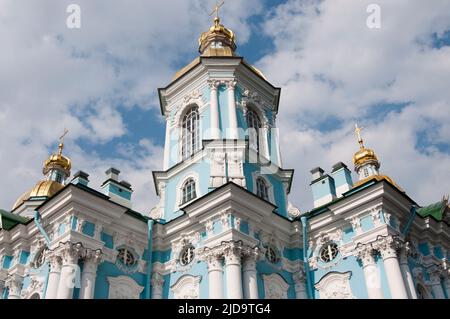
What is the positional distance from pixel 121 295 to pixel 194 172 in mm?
5178

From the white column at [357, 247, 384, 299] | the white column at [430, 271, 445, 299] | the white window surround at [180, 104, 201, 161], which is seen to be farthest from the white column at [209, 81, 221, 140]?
the white column at [430, 271, 445, 299]

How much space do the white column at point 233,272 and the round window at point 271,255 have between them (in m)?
2.04

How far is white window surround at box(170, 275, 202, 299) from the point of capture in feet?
44.5

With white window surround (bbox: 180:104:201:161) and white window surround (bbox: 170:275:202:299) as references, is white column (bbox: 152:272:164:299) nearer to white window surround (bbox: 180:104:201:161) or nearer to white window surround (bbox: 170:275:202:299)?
white window surround (bbox: 170:275:202:299)

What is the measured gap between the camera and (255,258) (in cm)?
1315

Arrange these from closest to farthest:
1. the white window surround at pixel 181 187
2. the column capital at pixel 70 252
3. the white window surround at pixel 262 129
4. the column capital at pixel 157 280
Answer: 1. the column capital at pixel 70 252
2. the column capital at pixel 157 280
3. the white window surround at pixel 181 187
4. the white window surround at pixel 262 129

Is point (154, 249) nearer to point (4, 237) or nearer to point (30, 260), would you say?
point (30, 260)

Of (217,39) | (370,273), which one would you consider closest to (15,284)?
(370,273)

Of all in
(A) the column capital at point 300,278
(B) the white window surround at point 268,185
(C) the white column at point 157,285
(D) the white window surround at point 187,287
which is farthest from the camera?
(B) the white window surround at point 268,185

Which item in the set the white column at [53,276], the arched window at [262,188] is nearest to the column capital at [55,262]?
the white column at [53,276]

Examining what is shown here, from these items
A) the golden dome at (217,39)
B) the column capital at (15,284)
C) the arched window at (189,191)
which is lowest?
the column capital at (15,284)

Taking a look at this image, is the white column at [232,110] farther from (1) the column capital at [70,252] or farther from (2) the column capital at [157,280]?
(1) the column capital at [70,252]

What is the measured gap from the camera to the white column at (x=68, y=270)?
39.0 feet
